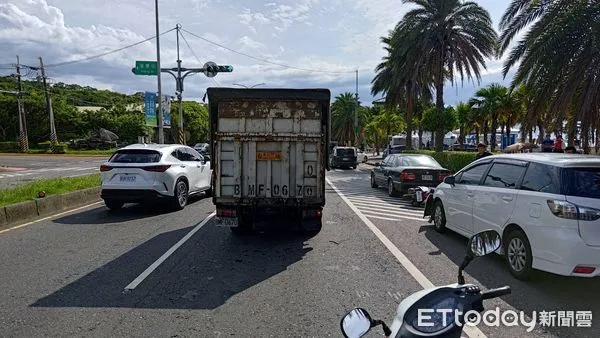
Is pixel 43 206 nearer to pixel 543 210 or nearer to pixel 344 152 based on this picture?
pixel 543 210

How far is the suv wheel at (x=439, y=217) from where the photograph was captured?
8156mm

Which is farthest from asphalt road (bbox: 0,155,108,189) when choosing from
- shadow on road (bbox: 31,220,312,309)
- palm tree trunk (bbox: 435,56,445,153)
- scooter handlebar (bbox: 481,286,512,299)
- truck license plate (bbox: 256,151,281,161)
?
palm tree trunk (bbox: 435,56,445,153)

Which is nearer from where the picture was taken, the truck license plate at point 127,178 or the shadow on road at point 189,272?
the shadow on road at point 189,272

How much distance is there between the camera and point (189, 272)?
19.0ft

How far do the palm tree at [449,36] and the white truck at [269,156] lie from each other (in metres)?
19.3

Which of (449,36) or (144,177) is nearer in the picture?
(144,177)

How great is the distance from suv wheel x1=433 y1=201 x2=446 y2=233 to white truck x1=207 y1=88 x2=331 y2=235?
7.83 feet

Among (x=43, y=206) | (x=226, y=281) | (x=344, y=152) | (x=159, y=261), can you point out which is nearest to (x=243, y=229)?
(x=159, y=261)

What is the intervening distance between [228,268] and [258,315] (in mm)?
1693

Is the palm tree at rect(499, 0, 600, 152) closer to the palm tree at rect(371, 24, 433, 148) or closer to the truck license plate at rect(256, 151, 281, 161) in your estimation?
the truck license plate at rect(256, 151, 281, 161)

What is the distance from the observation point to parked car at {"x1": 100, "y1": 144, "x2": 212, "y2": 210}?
1025 centimetres

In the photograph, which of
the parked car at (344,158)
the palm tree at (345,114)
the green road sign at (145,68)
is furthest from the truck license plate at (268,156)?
the palm tree at (345,114)

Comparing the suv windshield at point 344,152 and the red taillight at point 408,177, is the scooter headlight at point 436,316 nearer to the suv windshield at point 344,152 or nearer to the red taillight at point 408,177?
the red taillight at point 408,177

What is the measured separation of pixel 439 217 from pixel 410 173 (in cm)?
511
